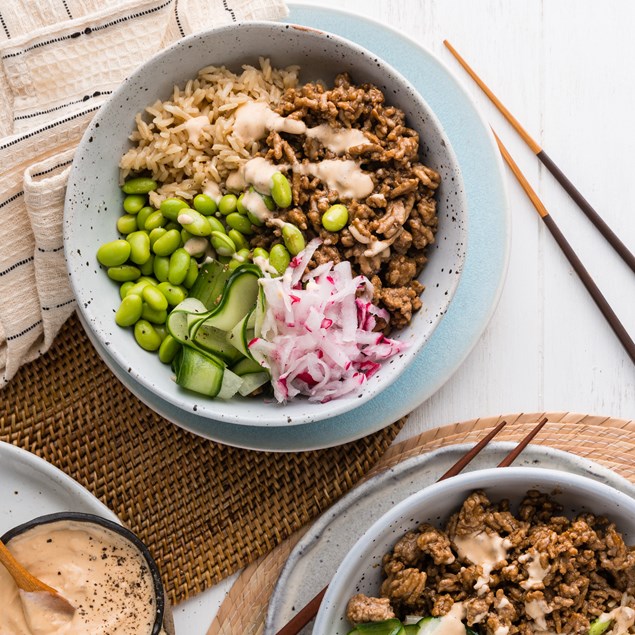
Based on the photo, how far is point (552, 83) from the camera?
3.12 m

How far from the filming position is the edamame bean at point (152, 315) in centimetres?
268

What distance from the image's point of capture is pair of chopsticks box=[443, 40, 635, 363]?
3.03 metres

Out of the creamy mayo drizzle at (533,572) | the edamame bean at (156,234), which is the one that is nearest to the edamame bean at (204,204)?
the edamame bean at (156,234)

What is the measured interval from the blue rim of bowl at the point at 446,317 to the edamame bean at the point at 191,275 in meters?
0.37

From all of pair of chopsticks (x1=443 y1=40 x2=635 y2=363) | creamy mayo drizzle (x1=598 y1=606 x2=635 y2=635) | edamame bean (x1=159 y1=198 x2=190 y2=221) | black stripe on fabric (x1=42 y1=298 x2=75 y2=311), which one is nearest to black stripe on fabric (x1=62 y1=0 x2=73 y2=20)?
edamame bean (x1=159 y1=198 x2=190 y2=221)

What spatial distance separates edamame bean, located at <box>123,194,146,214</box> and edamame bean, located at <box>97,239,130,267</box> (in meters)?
0.13

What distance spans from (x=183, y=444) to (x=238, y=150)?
1008mm

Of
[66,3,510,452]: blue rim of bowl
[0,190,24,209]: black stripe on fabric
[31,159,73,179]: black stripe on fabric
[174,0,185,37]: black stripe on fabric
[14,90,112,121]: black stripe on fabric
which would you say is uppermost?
[174,0,185,37]: black stripe on fabric

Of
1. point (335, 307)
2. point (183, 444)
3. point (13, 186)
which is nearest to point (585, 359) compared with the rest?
point (335, 307)

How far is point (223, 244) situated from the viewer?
8.64 feet

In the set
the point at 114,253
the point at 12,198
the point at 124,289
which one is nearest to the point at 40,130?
the point at 12,198

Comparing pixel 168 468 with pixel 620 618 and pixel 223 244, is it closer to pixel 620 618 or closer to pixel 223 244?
pixel 223 244

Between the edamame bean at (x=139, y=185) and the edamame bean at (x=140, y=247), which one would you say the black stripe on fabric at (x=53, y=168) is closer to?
the edamame bean at (x=139, y=185)

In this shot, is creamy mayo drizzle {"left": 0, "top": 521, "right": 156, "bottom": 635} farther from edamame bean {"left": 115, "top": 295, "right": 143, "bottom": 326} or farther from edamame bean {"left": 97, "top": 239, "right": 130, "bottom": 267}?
edamame bean {"left": 97, "top": 239, "right": 130, "bottom": 267}
